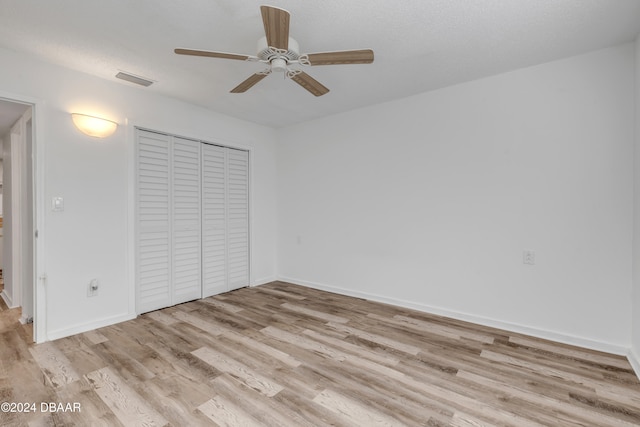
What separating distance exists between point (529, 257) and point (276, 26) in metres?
2.87

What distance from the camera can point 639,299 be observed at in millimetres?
2207

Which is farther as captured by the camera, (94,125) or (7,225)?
(7,225)

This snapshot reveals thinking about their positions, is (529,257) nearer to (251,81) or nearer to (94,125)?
(251,81)

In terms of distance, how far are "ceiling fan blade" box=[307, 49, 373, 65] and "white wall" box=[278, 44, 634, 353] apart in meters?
1.73

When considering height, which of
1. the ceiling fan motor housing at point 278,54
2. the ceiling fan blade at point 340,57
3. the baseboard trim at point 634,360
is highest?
the ceiling fan motor housing at point 278,54

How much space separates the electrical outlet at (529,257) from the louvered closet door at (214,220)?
11.6 ft

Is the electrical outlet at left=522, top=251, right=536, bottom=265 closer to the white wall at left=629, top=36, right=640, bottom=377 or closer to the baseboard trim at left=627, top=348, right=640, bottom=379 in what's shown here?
the white wall at left=629, top=36, right=640, bottom=377

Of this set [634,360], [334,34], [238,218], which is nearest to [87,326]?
[238,218]

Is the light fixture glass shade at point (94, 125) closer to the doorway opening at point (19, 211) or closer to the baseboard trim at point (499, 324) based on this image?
the doorway opening at point (19, 211)

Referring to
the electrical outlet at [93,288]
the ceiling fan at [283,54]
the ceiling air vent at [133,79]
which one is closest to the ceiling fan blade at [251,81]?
the ceiling fan at [283,54]

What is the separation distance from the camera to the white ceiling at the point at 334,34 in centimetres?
196

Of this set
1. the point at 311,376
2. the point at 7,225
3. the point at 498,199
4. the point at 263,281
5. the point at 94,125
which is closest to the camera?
the point at 311,376

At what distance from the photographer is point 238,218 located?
14.4 ft

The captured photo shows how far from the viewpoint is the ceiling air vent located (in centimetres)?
291
